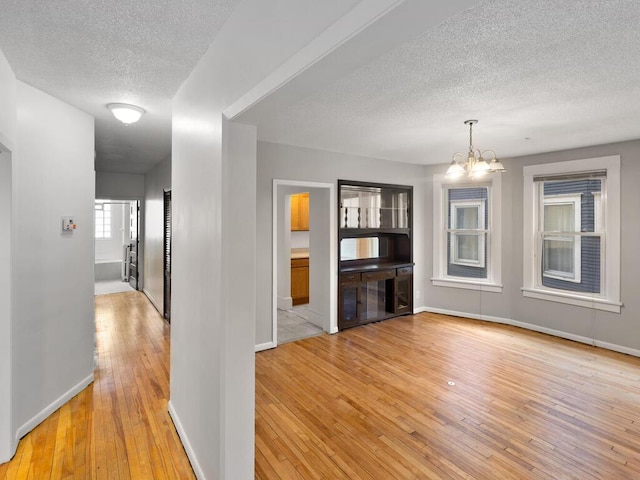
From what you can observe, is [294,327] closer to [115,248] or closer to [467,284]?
[467,284]

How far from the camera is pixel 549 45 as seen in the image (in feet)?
6.29

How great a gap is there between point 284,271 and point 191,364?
3.93m

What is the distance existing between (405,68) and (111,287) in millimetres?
8278

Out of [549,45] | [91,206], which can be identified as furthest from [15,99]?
[549,45]

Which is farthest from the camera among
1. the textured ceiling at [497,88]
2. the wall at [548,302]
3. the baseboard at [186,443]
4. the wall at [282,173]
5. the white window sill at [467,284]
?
the white window sill at [467,284]

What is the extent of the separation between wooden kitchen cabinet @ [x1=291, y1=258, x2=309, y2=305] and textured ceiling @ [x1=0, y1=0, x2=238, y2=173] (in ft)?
12.5

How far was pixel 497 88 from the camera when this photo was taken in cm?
252

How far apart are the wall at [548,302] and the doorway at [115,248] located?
6.77 m

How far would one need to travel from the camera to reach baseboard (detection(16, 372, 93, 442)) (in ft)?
7.93

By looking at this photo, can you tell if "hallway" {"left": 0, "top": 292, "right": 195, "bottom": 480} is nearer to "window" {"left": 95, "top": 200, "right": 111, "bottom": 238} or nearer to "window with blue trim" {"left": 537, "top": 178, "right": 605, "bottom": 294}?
"window with blue trim" {"left": 537, "top": 178, "right": 605, "bottom": 294}

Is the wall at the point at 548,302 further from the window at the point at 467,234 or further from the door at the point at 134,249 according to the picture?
the door at the point at 134,249

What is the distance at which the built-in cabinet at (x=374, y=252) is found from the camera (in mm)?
4977

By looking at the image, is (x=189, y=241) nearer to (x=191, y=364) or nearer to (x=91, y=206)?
(x=191, y=364)

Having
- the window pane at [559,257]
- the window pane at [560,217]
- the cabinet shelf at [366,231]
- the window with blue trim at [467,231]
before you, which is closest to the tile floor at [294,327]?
the cabinet shelf at [366,231]
